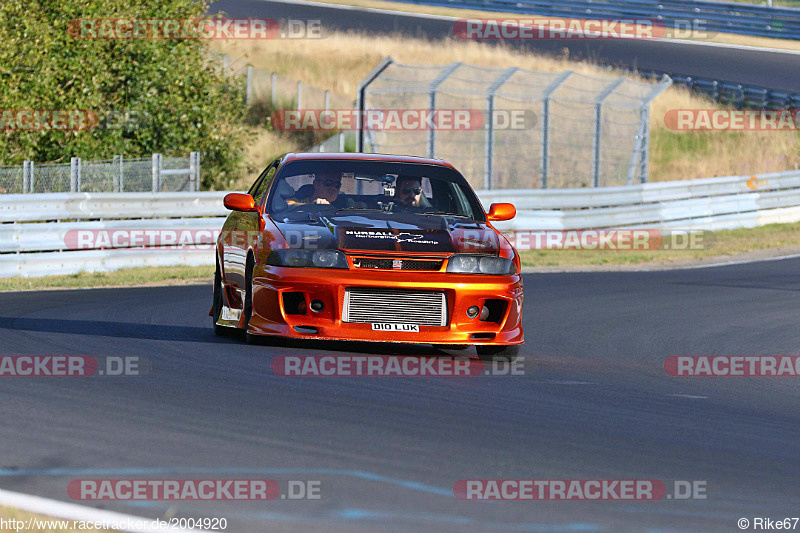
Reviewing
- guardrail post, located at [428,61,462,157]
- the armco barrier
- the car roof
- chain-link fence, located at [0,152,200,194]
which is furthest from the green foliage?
the car roof

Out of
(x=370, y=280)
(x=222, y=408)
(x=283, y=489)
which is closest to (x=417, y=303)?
(x=370, y=280)

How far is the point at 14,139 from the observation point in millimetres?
22406

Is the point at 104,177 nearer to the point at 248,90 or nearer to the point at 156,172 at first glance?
the point at 156,172

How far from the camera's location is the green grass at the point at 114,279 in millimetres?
15672

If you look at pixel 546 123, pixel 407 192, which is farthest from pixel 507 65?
pixel 407 192

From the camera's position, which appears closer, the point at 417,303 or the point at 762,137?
the point at 417,303

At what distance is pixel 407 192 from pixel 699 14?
114 ft

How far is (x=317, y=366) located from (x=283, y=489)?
138 inches

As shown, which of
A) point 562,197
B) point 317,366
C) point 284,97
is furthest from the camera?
point 284,97

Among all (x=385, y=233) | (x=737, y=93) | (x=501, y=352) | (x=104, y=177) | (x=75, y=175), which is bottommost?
(x=501, y=352)

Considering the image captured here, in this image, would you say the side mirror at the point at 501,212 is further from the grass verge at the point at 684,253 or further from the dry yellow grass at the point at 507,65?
the dry yellow grass at the point at 507,65

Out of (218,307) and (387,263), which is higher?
(387,263)

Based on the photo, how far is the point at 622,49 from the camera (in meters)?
41.3

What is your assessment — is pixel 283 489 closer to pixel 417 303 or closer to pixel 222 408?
pixel 222 408
